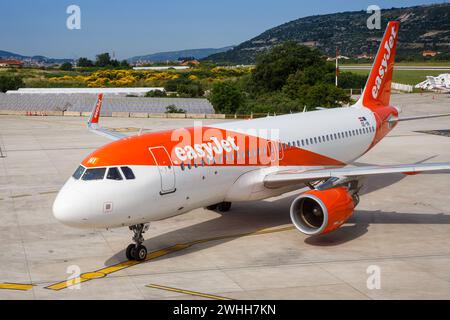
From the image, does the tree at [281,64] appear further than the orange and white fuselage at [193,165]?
Yes

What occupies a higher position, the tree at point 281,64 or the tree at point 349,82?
the tree at point 281,64

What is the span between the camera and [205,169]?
21250mm

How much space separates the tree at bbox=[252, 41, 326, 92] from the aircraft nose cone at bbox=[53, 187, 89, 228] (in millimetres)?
81408

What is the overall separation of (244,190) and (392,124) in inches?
543

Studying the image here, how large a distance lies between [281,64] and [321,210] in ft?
255

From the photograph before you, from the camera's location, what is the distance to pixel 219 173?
2184cm

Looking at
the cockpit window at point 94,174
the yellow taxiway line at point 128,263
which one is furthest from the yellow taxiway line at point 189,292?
the cockpit window at point 94,174

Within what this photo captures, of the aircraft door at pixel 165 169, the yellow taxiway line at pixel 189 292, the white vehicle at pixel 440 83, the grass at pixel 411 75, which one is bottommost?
the yellow taxiway line at pixel 189 292

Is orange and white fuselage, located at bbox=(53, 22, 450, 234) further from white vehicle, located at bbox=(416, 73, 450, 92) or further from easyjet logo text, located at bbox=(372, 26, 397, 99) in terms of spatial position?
white vehicle, located at bbox=(416, 73, 450, 92)

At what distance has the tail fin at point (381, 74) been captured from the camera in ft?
106

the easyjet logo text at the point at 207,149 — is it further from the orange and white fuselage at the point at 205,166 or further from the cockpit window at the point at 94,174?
the cockpit window at the point at 94,174

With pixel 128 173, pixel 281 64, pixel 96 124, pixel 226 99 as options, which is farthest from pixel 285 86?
pixel 128 173

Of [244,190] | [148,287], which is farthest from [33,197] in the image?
[148,287]

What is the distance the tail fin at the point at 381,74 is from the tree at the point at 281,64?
6328cm
